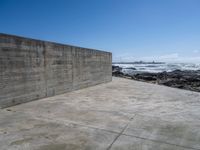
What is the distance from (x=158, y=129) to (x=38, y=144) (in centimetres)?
208

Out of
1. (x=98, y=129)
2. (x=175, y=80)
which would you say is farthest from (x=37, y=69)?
(x=175, y=80)

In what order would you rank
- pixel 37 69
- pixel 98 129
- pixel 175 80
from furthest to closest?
pixel 175 80
pixel 37 69
pixel 98 129

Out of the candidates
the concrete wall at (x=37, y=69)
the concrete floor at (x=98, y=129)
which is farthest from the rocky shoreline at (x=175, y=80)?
the concrete floor at (x=98, y=129)

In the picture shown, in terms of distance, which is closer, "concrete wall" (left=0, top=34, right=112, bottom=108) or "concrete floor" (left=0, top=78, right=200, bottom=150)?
"concrete floor" (left=0, top=78, right=200, bottom=150)

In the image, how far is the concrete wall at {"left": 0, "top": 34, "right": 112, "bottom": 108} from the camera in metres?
4.70

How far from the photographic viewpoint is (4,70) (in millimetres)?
4605

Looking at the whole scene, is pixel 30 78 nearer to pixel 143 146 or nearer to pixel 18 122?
pixel 18 122

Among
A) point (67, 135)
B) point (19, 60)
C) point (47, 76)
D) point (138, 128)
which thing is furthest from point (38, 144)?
point (47, 76)

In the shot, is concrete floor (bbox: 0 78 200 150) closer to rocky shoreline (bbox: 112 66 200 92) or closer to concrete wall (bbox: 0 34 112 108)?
concrete wall (bbox: 0 34 112 108)

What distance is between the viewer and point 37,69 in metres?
5.78

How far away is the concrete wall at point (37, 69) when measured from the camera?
185 inches

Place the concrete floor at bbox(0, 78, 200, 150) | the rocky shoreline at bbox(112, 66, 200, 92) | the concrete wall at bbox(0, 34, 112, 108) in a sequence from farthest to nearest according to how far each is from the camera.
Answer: the rocky shoreline at bbox(112, 66, 200, 92) → the concrete wall at bbox(0, 34, 112, 108) → the concrete floor at bbox(0, 78, 200, 150)

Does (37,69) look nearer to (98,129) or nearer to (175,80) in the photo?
(98,129)

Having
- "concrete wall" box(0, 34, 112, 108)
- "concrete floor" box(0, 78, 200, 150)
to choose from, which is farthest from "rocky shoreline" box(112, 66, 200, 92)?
"concrete floor" box(0, 78, 200, 150)
